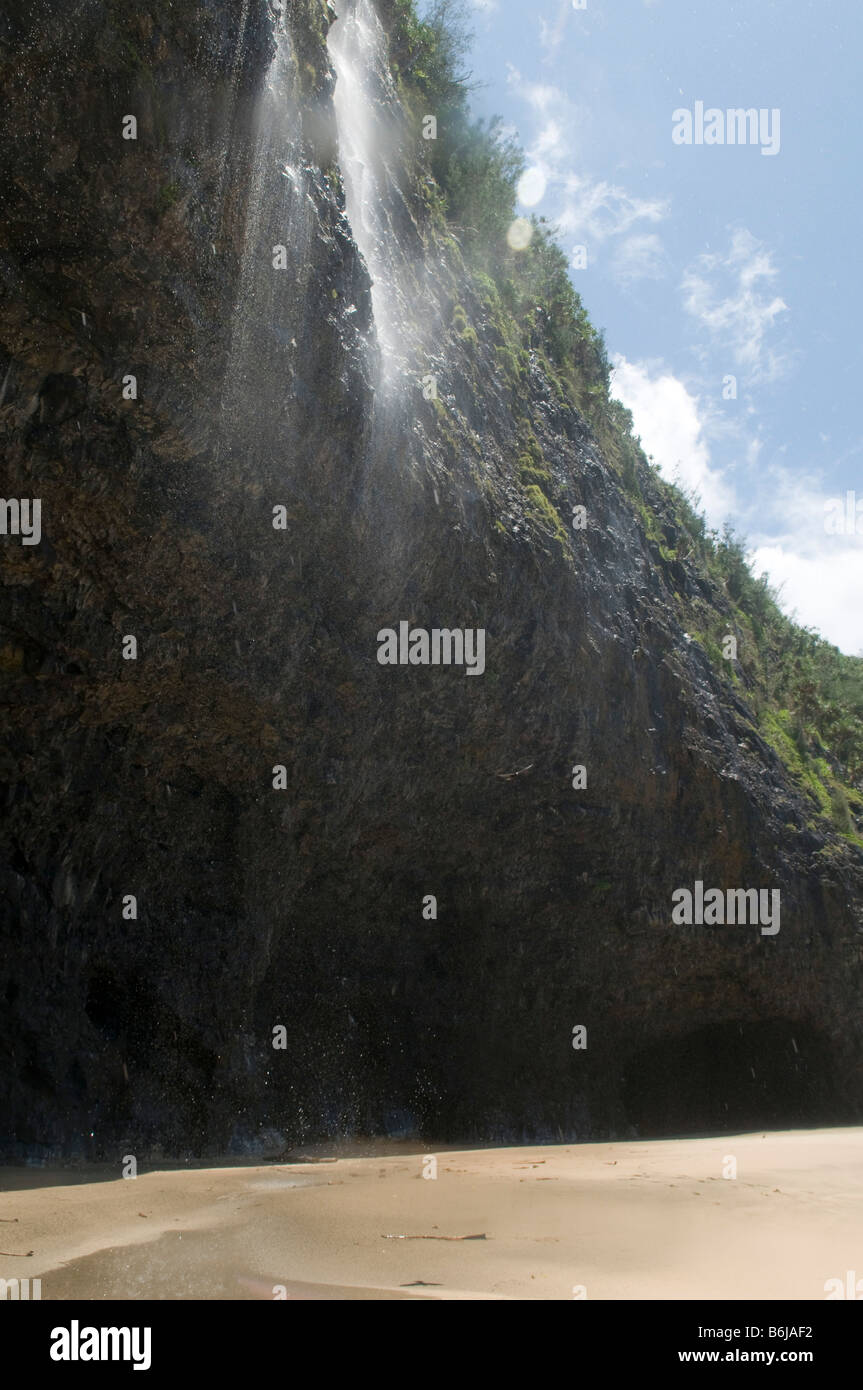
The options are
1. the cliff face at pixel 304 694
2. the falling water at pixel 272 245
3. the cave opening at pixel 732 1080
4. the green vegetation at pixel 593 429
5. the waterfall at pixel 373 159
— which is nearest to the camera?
the cliff face at pixel 304 694

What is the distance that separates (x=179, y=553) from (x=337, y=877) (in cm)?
497

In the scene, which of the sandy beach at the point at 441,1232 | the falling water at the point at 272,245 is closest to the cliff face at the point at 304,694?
the falling water at the point at 272,245

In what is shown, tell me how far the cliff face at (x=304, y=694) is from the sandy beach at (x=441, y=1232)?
2849 mm

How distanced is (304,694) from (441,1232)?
6084mm

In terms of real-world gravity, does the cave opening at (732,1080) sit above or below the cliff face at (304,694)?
below

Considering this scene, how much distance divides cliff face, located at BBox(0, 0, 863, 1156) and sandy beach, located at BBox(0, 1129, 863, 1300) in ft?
9.35

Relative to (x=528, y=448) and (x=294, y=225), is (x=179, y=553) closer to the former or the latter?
(x=294, y=225)

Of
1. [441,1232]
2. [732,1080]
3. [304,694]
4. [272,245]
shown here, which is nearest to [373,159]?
[272,245]

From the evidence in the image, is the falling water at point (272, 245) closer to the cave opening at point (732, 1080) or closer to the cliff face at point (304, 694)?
the cliff face at point (304, 694)

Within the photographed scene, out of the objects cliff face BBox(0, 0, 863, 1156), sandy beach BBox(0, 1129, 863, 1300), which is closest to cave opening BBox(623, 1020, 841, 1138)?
cliff face BBox(0, 0, 863, 1156)

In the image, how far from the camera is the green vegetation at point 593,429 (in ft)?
43.0

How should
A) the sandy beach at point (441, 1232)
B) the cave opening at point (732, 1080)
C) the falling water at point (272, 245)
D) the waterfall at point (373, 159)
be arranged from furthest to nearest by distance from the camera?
the cave opening at point (732, 1080) < the waterfall at point (373, 159) < the falling water at point (272, 245) < the sandy beach at point (441, 1232)

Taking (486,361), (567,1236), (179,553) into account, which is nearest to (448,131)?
(486,361)
